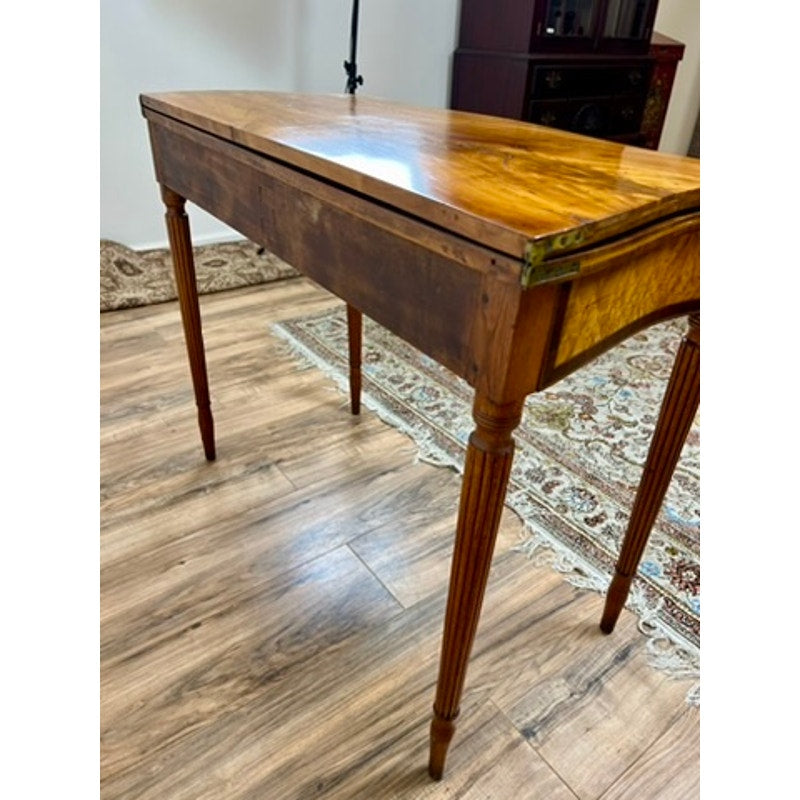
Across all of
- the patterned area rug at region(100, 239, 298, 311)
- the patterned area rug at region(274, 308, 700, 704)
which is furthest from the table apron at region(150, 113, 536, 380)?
the patterned area rug at region(100, 239, 298, 311)

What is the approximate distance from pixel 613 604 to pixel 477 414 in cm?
65

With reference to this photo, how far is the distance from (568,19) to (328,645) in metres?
2.44

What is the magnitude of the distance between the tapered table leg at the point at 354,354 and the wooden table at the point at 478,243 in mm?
562

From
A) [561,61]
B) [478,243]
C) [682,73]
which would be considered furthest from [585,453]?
[682,73]

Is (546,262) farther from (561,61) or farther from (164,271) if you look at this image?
(561,61)

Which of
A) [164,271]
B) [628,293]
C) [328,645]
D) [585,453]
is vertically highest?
[628,293]

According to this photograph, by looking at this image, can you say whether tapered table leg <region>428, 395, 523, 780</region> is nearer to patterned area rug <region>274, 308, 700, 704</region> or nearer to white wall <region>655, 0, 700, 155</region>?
patterned area rug <region>274, 308, 700, 704</region>

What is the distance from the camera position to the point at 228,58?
95.0 inches

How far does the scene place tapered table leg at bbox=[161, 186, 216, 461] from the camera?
1.13 metres

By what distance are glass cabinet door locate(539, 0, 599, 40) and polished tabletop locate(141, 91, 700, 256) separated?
5.45 ft

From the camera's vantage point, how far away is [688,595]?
1.15 m
